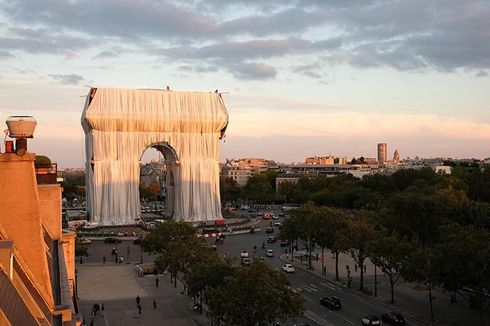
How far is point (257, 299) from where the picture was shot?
2384 centimetres

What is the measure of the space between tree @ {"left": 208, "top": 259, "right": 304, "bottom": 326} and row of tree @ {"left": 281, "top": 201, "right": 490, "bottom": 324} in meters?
8.69

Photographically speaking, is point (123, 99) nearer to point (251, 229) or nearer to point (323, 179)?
point (251, 229)

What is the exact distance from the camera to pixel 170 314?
33.1m

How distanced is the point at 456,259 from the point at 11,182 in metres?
22.7

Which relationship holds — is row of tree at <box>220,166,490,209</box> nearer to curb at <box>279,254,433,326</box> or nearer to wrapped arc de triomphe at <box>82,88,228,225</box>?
wrapped arc de triomphe at <box>82,88,228,225</box>

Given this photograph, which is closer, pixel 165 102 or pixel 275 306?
pixel 275 306

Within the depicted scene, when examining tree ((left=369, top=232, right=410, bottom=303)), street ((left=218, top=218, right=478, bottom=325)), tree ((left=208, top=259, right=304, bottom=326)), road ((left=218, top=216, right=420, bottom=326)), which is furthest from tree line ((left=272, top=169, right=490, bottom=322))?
tree ((left=208, top=259, right=304, bottom=326))

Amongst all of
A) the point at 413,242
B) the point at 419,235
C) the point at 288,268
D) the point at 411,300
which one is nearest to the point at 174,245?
the point at 288,268

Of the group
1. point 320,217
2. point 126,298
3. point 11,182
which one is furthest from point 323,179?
point 11,182

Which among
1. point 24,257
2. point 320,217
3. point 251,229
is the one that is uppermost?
point 24,257

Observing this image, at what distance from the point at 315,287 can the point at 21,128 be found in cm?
3061

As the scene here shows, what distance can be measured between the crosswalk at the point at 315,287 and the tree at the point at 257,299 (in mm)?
14839

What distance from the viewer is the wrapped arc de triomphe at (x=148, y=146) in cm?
7244

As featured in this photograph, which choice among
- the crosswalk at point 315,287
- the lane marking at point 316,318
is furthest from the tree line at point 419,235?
the lane marking at point 316,318
